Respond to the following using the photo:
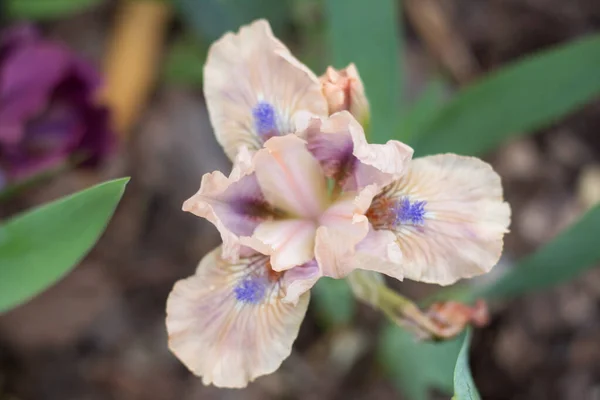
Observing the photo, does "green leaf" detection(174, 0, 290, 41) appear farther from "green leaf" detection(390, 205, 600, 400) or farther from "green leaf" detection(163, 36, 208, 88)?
"green leaf" detection(390, 205, 600, 400)

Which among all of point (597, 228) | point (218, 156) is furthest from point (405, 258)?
point (218, 156)

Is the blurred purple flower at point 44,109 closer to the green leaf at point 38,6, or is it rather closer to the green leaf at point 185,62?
the green leaf at point 38,6

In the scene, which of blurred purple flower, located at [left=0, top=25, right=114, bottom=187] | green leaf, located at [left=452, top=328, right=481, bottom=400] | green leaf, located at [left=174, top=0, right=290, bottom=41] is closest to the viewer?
green leaf, located at [left=452, top=328, right=481, bottom=400]

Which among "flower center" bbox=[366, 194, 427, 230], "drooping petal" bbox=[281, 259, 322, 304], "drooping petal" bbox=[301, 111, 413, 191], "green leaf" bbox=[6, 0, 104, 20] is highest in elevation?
"green leaf" bbox=[6, 0, 104, 20]

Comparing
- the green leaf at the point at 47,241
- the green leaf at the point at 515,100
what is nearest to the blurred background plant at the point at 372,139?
the green leaf at the point at 515,100

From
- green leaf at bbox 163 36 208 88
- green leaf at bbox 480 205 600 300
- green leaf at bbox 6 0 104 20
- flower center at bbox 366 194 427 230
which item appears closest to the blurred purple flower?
green leaf at bbox 6 0 104 20

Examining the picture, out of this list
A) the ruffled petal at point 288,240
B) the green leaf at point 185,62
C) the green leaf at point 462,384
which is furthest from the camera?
the green leaf at point 185,62
